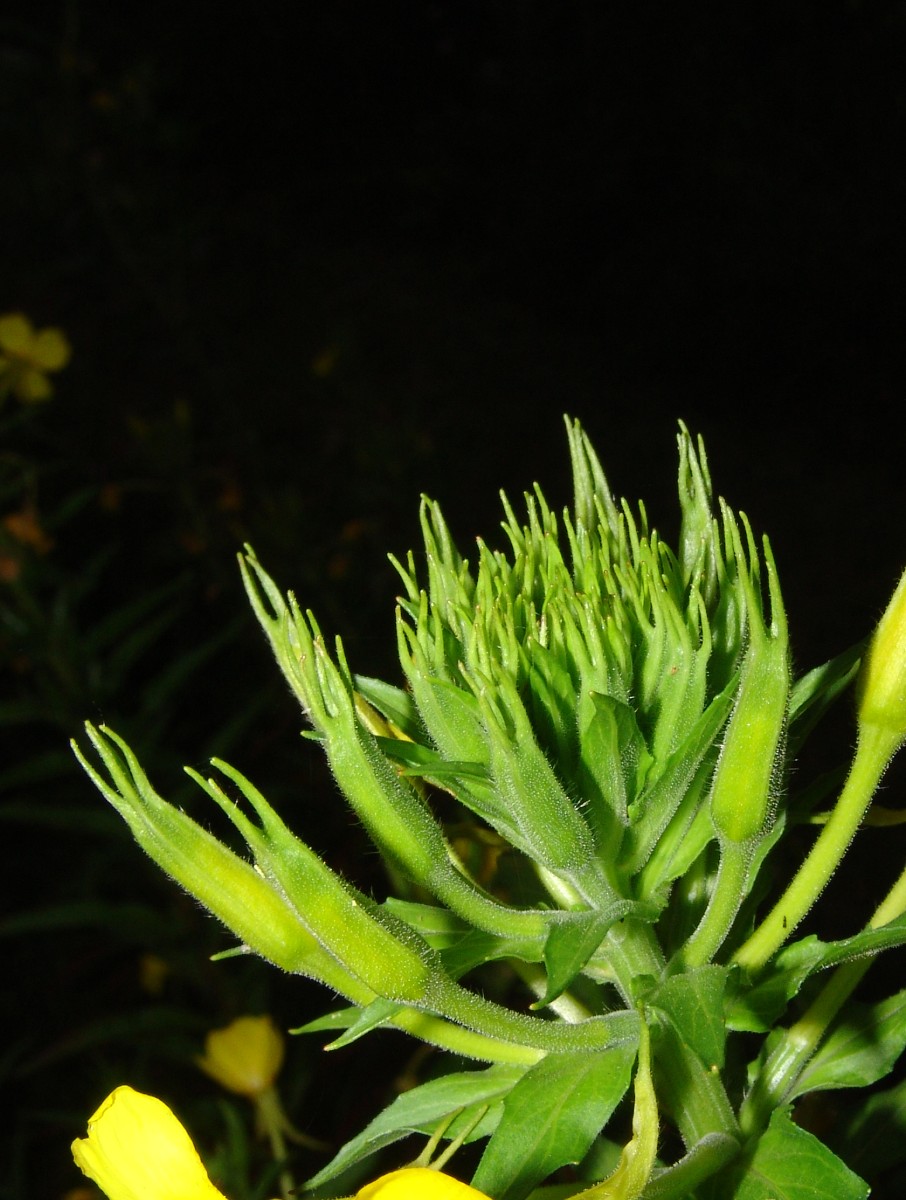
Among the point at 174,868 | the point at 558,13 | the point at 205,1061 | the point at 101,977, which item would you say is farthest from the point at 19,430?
the point at 558,13

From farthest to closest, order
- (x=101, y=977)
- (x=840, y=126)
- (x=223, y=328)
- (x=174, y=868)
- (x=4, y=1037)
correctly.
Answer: (x=223, y=328), (x=840, y=126), (x=101, y=977), (x=4, y=1037), (x=174, y=868)

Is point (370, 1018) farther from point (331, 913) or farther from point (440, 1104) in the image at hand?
point (440, 1104)

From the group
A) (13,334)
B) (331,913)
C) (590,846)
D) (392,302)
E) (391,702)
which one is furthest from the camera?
(392,302)

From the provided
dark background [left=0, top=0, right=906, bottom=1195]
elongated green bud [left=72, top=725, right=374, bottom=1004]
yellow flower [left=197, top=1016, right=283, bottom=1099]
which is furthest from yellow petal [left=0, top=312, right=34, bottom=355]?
elongated green bud [left=72, top=725, right=374, bottom=1004]

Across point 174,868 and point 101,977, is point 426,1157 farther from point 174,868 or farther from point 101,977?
point 101,977

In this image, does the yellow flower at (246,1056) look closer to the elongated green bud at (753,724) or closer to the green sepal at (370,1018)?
the green sepal at (370,1018)

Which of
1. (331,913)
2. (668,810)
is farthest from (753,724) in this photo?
(331,913)

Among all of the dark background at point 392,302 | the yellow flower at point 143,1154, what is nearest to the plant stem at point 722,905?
the yellow flower at point 143,1154
